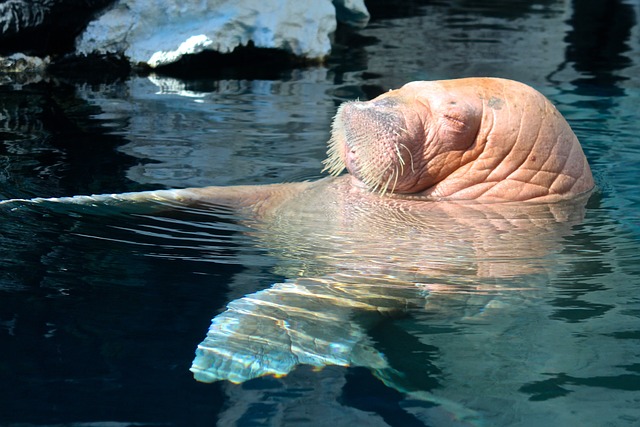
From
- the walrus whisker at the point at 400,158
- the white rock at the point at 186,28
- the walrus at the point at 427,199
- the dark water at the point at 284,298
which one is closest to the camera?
the dark water at the point at 284,298

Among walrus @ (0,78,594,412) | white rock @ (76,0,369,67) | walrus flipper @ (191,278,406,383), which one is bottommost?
walrus flipper @ (191,278,406,383)

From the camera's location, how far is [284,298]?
359 cm

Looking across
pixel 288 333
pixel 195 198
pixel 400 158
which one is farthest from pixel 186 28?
pixel 288 333

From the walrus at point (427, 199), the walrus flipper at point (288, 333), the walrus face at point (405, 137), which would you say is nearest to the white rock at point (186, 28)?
the walrus at point (427, 199)

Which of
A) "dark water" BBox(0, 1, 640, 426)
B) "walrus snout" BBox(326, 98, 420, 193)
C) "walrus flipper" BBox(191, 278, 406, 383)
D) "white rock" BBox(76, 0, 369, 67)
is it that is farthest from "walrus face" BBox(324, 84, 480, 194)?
"white rock" BBox(76, 0, 369, 67)

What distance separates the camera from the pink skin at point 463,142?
4.71m

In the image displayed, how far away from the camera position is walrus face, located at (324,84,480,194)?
4.70 metres

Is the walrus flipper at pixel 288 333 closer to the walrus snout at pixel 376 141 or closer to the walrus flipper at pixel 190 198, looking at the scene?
the walrus snout at pixel 376 141

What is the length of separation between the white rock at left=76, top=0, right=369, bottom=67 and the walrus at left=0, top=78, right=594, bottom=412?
503 cm

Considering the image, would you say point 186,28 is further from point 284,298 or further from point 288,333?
point 288,333

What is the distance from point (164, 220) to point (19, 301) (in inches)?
50.1

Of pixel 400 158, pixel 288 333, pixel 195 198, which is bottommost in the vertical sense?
pixel 288 333

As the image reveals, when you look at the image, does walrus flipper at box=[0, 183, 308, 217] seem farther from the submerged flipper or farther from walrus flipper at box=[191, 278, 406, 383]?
walrus flipper at box=[191, 278, 406, 383]

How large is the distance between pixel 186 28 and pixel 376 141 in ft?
19.2
